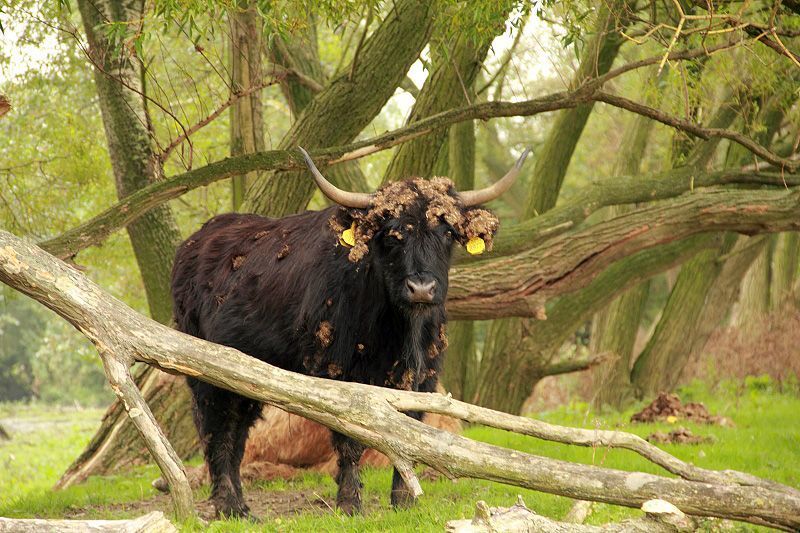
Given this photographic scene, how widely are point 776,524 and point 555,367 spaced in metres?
7.35

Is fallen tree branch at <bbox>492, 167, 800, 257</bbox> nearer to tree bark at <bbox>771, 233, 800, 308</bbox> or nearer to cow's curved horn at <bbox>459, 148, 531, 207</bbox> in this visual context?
cow's curved horn at <bbox>459, 148, 531, 207</bbox>

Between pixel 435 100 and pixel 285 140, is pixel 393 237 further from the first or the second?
pixel 435 100

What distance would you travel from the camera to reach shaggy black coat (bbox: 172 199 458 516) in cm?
698

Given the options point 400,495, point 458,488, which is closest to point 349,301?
point 400,495

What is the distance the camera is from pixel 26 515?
7836mm

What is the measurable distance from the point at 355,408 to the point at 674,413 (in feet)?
23.6

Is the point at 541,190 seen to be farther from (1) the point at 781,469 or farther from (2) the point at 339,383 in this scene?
(2) the point at 339,383

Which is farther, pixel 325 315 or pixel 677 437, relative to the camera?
pixel 677 437

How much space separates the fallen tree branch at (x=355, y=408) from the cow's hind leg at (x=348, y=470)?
4.93 feet

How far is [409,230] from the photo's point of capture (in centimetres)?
689

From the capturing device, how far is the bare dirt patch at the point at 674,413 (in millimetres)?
11609

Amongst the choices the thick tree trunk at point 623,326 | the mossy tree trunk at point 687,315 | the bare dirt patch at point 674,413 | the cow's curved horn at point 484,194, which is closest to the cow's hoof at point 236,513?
the cow's curved horn at point 484,194

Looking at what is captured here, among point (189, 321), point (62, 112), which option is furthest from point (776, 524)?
point (62, 112)

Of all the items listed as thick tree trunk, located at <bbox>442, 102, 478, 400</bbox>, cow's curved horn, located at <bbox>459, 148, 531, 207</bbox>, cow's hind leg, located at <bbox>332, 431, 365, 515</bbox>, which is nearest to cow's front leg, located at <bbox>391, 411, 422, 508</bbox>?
cow's hind leg, located at <bbox>332, 431, 365, 515</bbox>
